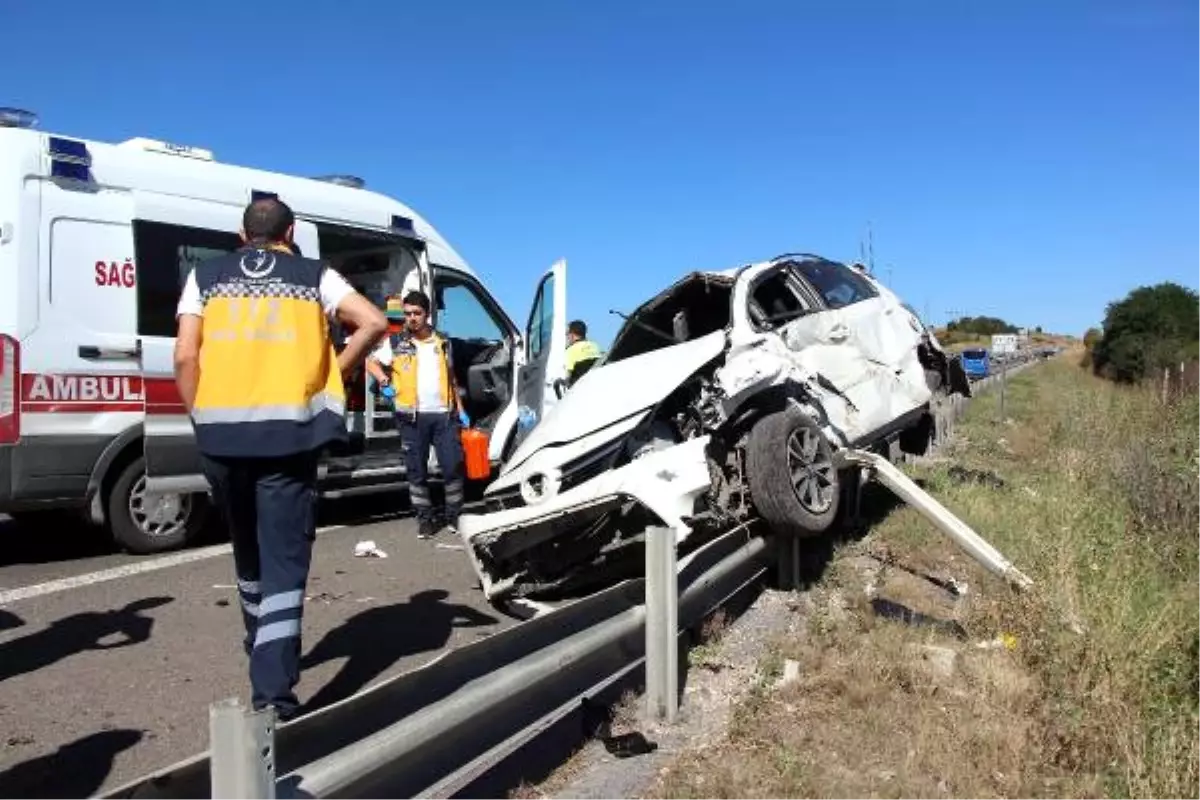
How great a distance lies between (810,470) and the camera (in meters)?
5.63

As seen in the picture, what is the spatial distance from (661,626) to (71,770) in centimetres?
208

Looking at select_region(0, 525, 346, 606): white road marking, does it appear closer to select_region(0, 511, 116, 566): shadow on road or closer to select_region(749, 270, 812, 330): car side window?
select_region(0, 511, 116, 566): shadow on road

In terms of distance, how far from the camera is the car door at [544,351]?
24.2 ft

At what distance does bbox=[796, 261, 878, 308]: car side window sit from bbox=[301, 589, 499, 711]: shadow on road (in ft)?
10.8

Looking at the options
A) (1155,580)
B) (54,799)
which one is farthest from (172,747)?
(1155,580)

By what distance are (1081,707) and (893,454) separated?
5132 mm

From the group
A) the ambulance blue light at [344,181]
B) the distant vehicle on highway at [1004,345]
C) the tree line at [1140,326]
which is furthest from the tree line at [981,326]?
the ambulance blue light at [344,181]

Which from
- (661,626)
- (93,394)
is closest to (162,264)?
(93,394)

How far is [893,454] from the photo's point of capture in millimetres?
8992

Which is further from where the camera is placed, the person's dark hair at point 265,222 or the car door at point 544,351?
the car door at point 544,351

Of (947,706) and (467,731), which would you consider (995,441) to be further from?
(467,731)

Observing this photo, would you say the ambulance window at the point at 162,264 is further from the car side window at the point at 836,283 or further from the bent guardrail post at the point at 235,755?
the bent guardrail post at the point at 235,755

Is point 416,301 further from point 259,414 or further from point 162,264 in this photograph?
point 259,414

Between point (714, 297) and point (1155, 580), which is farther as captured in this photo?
point (714, 297)
